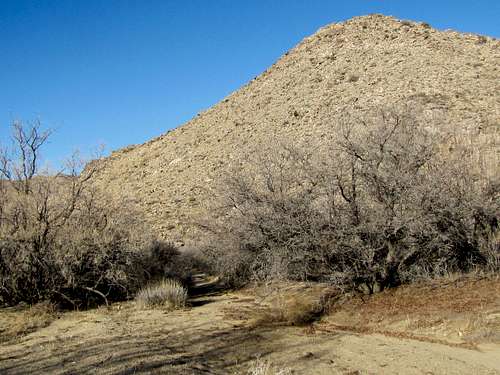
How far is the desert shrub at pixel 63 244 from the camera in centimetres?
1448

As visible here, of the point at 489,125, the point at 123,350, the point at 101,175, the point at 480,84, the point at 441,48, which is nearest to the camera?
the point at 123,350

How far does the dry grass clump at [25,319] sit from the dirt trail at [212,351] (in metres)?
0.37

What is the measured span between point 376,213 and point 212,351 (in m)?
5.79

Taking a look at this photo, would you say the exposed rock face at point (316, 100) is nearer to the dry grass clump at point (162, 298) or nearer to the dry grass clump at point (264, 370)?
the dry grass clump at point (162, 298)

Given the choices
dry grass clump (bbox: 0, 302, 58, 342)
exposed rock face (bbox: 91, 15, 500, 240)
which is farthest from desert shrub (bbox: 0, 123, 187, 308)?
exposed rock face (bbox: 91, 15, 500, 240)

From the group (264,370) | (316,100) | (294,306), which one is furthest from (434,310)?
(316,100)

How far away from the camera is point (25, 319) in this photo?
42.2 feet

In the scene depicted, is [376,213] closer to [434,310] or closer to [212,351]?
[434,310]

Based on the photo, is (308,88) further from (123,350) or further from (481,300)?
(123,350)

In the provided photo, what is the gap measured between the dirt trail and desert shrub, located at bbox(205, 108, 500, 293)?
2.59 metres

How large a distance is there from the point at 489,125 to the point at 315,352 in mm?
20055

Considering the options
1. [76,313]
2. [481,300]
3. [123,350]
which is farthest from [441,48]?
[123,350]

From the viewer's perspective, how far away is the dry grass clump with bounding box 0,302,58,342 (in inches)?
460

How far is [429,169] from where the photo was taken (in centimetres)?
1443
